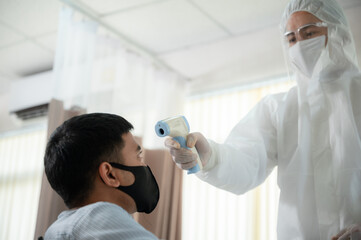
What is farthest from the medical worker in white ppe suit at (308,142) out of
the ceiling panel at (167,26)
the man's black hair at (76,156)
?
the ceiling panel at (167,26)

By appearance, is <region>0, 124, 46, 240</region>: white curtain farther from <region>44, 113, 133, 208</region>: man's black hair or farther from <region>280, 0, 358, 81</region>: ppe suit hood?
<region>44, 113, 133, 208</region>: man's black hair

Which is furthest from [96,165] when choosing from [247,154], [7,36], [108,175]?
[7,36]

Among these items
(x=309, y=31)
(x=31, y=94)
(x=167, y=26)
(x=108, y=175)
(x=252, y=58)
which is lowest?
(x=108, y=175)

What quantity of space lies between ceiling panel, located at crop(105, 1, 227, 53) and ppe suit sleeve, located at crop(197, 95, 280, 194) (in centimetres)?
120

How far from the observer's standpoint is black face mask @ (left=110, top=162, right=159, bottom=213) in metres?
1.35

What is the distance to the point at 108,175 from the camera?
4.30 ft

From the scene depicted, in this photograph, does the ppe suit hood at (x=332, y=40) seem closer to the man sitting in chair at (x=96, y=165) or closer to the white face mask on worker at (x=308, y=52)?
the white face mask on worker at (x=308, y=52)

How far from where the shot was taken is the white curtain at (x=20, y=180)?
484 centimetres

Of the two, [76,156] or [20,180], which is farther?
[20,180]

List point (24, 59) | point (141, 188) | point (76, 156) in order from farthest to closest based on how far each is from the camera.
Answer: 1. point (24, 59)
2. point (141, 188)
3. point (76, 156)

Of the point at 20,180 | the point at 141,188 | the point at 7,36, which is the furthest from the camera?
the point at 20,180

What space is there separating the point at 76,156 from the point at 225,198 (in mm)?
2530

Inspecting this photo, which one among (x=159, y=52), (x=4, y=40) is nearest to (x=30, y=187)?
(x=4, y=40)

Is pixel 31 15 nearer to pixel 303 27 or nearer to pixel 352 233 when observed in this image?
pixel 303 27
